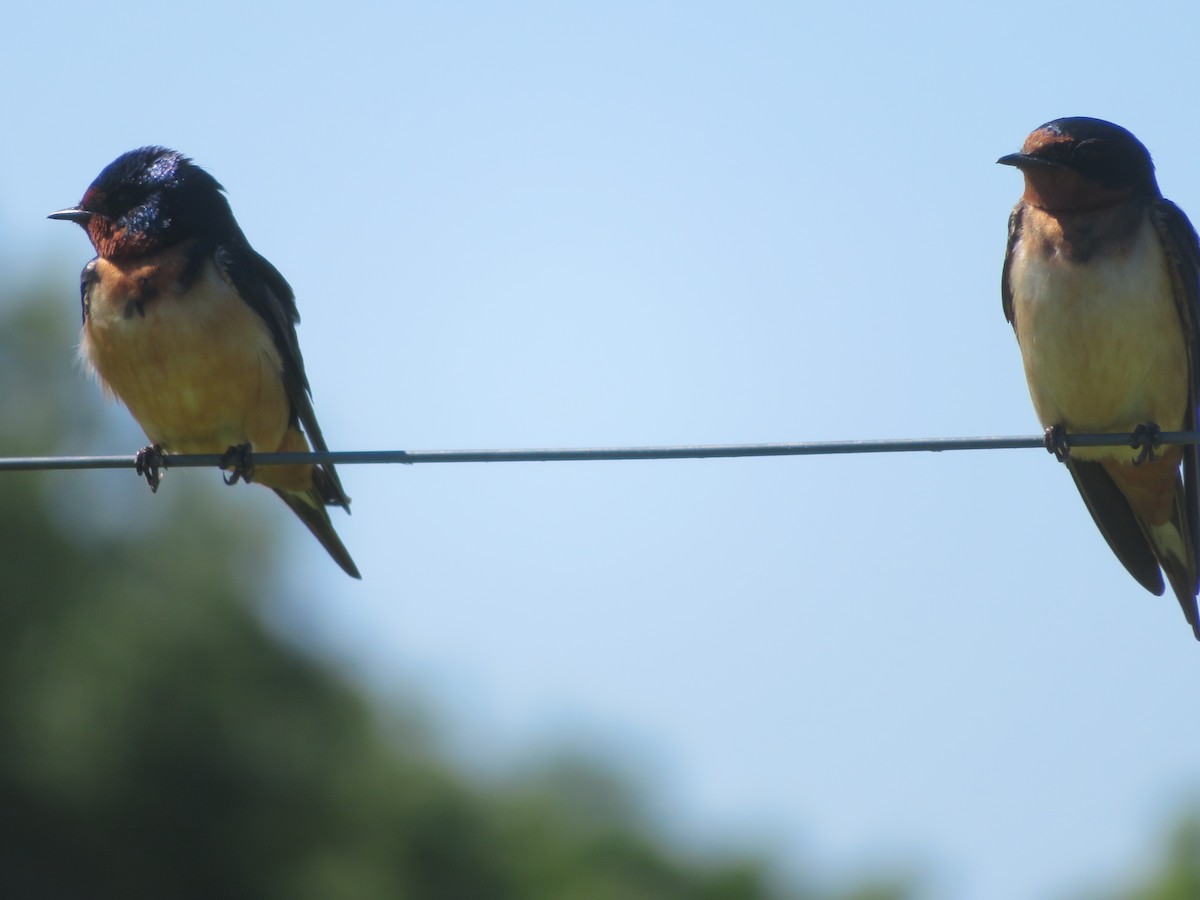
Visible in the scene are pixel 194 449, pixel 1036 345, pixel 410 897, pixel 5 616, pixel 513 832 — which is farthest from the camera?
pixel 5 616

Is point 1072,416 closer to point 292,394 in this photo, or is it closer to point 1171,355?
point 1171,355

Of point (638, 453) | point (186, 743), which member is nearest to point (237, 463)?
point (638, 453)

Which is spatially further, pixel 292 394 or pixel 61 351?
pixel 61 351

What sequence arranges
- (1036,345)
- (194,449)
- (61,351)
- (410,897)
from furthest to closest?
(61,351) < (410,897) < (194,449) < (1036,345)

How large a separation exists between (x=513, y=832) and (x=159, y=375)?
91.4 feet

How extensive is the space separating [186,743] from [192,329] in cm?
2822

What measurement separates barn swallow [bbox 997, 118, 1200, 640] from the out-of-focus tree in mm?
25006

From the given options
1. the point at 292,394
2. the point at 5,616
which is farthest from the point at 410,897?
the point at 292,394

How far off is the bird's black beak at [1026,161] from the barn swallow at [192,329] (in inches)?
139

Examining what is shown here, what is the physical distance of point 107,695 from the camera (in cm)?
3581

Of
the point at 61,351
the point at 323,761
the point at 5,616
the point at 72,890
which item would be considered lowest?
the point at 72,890

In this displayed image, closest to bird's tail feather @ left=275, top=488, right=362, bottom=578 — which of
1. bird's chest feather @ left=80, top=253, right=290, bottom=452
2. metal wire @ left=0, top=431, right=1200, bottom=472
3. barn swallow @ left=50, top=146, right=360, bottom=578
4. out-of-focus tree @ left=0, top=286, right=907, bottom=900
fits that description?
barn swallow @ left=50, top=146, right=360, bottom=578

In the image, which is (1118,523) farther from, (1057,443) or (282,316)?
(282,316)

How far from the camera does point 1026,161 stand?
27.1 ft
